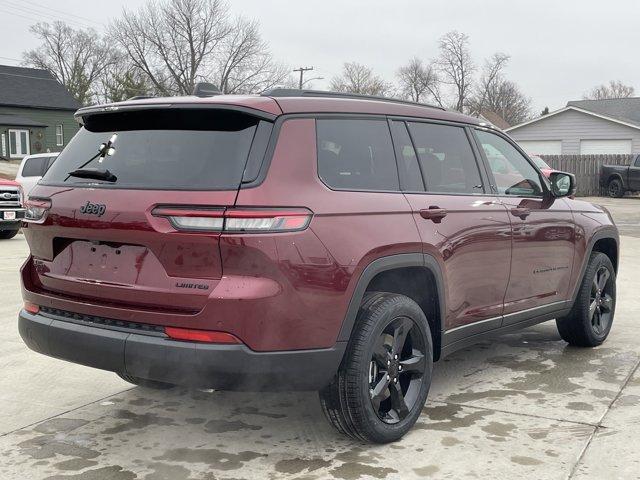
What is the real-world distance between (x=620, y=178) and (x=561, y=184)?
85.2 ft

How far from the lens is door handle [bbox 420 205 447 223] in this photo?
3.97m

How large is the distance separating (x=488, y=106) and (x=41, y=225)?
3019 inches

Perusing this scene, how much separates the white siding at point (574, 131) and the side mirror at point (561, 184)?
32.4m

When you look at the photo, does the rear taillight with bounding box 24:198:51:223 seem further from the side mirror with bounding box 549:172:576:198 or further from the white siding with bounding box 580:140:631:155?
the white siding with bounding box 580:140:631:155

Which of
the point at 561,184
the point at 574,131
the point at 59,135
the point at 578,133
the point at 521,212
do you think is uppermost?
the point at 59,135

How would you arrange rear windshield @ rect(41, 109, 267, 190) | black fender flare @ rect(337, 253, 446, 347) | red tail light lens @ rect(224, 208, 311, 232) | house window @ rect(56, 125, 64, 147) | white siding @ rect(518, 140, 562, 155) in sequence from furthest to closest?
house window @ rect(56, 125, 64, 147), white siding @ rect(518, 140, 562, 155), black fender flare @ rect(337, 253, 446, 347), rear windshield @ rect(41, 109, 267, 190), red tail light lens @ rect(224, 208, 311, 232)

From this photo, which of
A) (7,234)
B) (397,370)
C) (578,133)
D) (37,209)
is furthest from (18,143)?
(397,370)

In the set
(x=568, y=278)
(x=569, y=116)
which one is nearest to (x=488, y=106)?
(x=569, y=116)

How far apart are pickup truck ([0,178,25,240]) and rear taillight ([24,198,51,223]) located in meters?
11.0

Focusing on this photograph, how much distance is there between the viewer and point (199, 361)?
3172 mm

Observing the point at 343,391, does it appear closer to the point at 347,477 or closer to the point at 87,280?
the point at 347,477

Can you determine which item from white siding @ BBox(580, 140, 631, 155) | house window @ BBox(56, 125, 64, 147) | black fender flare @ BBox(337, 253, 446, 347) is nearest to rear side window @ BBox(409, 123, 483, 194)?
black fender flare @ BBox(337, 253, 446, 347)

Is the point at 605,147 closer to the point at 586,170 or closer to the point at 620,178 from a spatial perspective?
the point at 586,170

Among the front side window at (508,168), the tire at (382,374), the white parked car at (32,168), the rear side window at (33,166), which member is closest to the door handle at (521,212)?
the front side window at (508,168)
